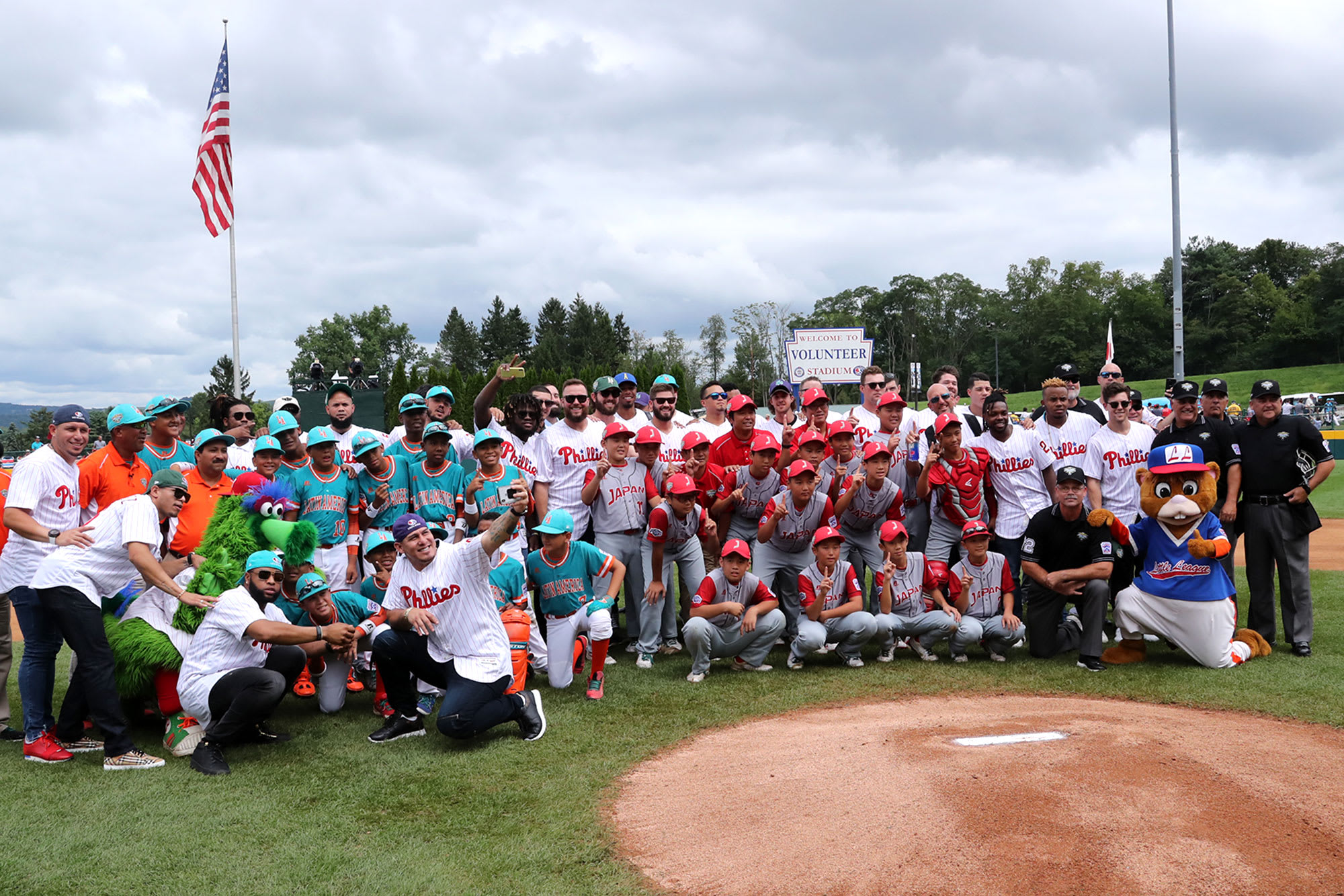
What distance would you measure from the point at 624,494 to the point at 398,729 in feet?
9.64

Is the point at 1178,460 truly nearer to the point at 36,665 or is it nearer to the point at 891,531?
the point at 891,531

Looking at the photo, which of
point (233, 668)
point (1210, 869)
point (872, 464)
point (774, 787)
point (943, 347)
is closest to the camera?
point (1210, 869)

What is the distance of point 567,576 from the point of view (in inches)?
294

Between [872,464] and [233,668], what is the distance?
5.41 meters

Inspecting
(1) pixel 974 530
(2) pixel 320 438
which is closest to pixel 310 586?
(2) pixel 320 438

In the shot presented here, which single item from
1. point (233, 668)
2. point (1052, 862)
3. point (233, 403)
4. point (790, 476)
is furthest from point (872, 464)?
point (233, 403)

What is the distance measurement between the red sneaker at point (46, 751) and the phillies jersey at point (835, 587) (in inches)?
222

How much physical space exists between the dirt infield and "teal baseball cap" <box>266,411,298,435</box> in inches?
168

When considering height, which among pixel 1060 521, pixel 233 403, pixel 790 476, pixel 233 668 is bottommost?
pixel 233 668

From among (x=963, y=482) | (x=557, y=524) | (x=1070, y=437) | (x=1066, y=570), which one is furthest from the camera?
(x=1070, y=437)

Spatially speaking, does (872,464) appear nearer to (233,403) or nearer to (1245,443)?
(1245,443)

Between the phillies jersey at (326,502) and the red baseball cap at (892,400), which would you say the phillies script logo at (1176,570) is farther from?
the phillies jersey at (326,502)

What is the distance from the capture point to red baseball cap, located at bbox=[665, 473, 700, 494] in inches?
311

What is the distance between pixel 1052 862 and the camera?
393 cm
